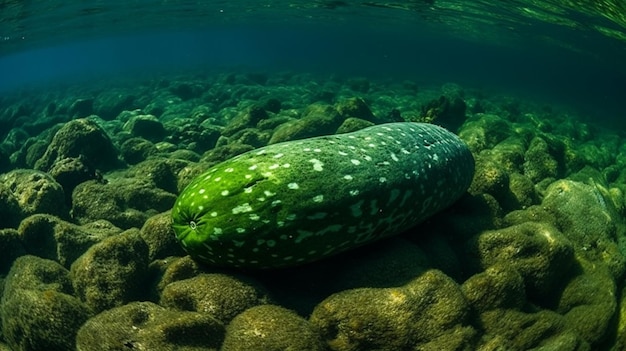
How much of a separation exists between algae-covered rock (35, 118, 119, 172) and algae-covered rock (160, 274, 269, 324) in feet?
21.8

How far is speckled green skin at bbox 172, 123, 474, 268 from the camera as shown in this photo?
4.23m

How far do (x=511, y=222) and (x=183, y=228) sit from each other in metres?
4.52

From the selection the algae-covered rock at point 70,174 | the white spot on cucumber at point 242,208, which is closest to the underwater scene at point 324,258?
the white spot on cucumber at point 242,208

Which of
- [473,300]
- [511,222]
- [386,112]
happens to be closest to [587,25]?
[386,112]

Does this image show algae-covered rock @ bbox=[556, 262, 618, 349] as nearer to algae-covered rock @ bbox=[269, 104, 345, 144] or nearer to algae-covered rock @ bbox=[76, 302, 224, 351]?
algae-covered rock @ bbox=[76, 302, 224, 351]

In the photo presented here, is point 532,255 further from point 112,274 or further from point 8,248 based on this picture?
point 8,248

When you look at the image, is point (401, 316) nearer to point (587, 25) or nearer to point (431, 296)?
point (431, 296)

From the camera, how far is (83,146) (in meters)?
10.0

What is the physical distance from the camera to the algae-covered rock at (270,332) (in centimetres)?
378

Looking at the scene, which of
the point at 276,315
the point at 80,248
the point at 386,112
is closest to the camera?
the point at 276,315

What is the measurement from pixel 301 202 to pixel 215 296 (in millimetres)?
1288

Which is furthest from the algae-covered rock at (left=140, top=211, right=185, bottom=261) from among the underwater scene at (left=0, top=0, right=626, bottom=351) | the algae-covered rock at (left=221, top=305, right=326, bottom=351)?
the algae-covered rock at (left=221, top=305, right=326, bottom=351)

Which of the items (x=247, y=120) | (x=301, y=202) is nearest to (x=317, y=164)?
(x=301, y=202)

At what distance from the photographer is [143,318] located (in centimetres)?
403
